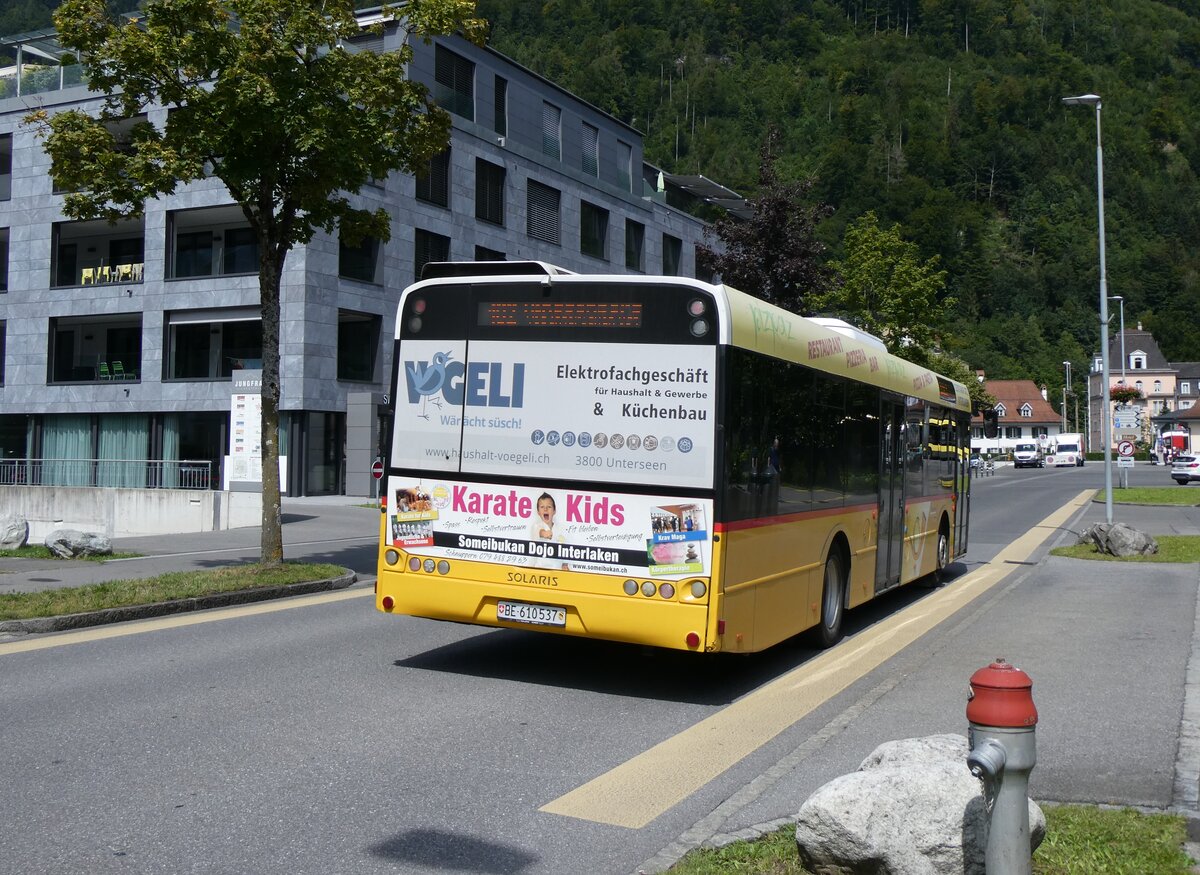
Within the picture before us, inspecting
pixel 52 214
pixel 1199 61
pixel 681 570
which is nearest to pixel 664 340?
pixel 681 570

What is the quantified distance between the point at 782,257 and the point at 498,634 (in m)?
27.0

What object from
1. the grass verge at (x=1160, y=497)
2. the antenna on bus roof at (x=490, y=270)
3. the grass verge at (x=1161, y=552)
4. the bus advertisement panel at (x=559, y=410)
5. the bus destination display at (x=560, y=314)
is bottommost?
the grass verge at (x=1161, y=552)

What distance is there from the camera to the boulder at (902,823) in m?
4.25

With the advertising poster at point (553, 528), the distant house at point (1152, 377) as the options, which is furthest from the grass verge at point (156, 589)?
the distant house at point (1152, 377)

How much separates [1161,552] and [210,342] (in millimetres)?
29325

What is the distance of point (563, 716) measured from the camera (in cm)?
751

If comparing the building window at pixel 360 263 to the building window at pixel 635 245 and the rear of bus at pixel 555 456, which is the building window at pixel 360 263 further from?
the rear of bus at pixel 555 456

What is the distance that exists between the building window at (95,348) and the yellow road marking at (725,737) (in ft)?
108

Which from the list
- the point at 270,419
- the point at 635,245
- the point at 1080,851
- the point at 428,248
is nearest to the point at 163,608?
the point at 270,419

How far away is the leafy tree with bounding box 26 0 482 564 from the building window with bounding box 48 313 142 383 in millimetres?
25775

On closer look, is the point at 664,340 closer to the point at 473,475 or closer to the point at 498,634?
the point at 473,475

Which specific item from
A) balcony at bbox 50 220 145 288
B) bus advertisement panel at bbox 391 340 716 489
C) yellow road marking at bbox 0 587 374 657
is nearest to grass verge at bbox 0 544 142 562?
yellow road marking at bbox 0 587 374 657

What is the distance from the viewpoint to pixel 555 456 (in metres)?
8.35

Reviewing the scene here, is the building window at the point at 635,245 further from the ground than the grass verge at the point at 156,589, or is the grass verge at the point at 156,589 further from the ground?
the building window at the point at 635,245
